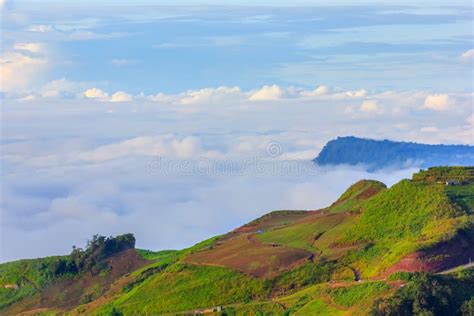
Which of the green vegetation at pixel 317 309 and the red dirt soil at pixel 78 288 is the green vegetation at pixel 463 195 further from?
the red dirt soil at pixel 78 288

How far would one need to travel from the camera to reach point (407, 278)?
59719mm

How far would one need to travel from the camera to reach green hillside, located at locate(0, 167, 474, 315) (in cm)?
6034

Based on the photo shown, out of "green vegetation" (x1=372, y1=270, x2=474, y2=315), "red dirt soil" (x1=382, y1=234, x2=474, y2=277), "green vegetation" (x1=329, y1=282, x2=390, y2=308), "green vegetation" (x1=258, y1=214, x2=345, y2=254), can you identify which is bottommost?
"green vegetation" (x1=372, y1=270, x2=474, y2=315)

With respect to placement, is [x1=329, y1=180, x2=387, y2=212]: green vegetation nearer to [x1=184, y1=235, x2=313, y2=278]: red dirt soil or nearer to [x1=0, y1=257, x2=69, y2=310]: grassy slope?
[x1=184, y1=235, x2=313, y2=278]: red dirt soil

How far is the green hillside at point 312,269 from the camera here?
60.3 meters

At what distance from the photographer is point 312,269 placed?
70.2 meters

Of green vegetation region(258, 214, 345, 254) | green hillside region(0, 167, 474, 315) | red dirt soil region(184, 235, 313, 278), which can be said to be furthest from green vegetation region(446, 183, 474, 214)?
red dirt soil region(184, 235, 313, 278)

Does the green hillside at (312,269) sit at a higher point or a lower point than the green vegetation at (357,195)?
lower

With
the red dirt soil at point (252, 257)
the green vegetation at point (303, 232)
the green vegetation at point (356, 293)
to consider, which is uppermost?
the green vegetation at point (303, 232)

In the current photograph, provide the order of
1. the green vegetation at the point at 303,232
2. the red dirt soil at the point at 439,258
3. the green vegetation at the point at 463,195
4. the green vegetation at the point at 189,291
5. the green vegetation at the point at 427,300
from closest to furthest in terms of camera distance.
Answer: the green vegetation at the point at 427,300 < the red dirt soil at the point at 439,258 < the green vegetation at the point at 189,291 < the green vegetation at the point at 463,195 < the green vegetation at the point at 303,232

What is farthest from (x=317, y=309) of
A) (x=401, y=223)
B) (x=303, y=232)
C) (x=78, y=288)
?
(x=78, y=288)

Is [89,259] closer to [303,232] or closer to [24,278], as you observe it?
[24,278]

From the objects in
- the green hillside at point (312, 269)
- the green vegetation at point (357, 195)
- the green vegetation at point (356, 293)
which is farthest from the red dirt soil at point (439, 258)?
the green vegetation at point (357, 195)

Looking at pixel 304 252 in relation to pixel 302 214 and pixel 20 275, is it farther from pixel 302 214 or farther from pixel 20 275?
pixel 20 275
